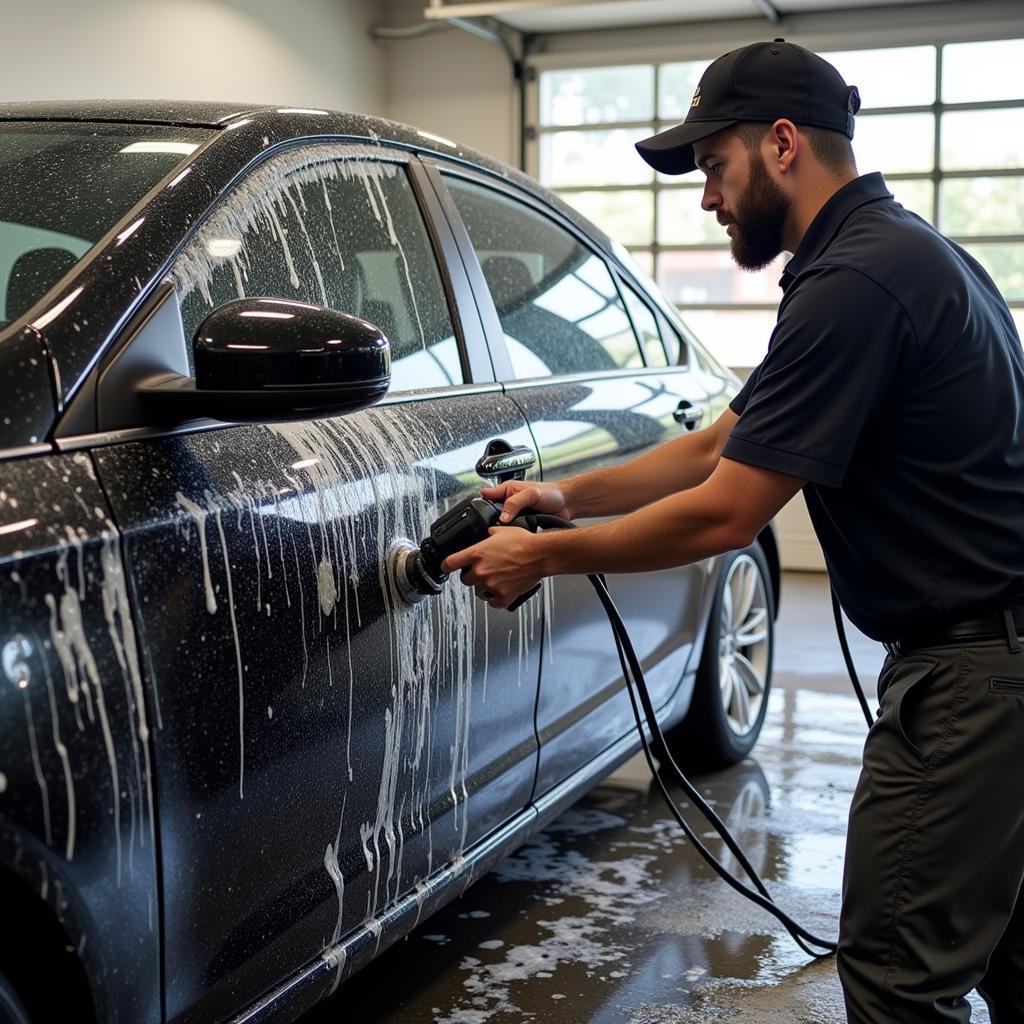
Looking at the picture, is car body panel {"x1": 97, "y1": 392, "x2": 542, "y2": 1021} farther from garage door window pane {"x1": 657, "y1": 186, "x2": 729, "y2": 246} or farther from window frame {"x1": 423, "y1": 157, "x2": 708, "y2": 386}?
garage door window pane {"x1": 657, "y1": 186, "x2": 729, "y2": 246}

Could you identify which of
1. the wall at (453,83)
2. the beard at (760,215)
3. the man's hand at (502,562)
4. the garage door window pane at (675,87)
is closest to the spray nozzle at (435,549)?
the man's hand at (502,562)

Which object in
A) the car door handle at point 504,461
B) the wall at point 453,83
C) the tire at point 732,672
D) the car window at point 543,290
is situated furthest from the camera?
the wall at point 453,83

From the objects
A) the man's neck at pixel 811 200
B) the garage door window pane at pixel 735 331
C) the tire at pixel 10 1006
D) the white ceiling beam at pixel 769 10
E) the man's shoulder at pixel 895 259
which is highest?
the white ceiling beam at pixel 769 10

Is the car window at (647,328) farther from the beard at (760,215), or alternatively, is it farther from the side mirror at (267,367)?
the side mirror at (267,367)

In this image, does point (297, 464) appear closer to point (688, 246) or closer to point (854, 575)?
point (854, 575)

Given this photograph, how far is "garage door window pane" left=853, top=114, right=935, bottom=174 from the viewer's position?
867 cm

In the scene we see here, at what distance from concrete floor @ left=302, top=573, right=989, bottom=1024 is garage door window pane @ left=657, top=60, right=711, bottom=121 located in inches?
246

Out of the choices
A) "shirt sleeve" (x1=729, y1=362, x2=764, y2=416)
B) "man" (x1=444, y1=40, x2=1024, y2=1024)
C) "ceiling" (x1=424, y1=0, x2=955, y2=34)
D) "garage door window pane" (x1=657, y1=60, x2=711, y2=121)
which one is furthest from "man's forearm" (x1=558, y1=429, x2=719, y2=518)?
"garage door window pane" (x1=657, y1=60, x2=711, y2=121)

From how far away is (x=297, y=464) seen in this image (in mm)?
1893

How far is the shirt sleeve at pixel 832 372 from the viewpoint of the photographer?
1767 millimetres

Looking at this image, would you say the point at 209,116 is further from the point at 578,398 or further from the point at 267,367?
the point at 578,398

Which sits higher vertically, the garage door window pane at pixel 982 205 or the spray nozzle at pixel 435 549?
the garage door window pane at pixel 982 205

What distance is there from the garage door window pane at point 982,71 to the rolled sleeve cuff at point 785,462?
24.6ft

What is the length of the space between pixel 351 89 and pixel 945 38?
155 inches
